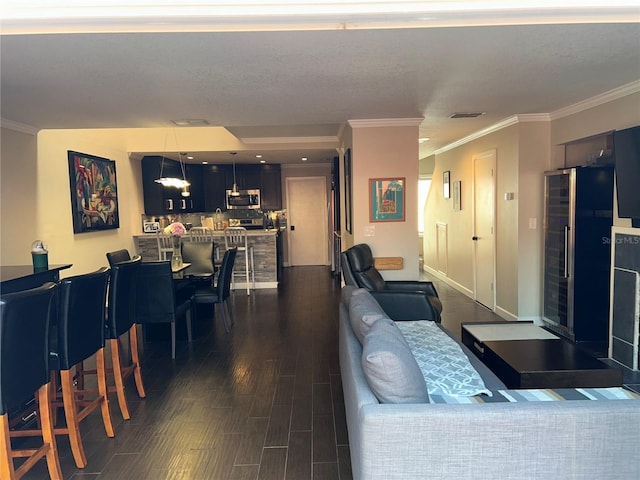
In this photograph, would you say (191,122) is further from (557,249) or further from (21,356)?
(557,249)

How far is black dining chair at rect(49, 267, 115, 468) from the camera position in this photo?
7.38 feet

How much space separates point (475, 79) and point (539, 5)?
1138 mm

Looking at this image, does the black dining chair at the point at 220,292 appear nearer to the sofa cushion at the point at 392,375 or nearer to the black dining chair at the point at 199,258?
the black dining chair at the point at 199,258

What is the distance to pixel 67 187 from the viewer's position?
4.98 meters

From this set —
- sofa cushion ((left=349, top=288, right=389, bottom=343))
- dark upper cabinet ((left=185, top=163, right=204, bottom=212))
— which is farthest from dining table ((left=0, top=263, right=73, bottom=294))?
dark upper cabinet ((left=185, top=163, right=204, bottom=212))

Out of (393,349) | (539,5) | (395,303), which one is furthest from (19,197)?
(539,5)

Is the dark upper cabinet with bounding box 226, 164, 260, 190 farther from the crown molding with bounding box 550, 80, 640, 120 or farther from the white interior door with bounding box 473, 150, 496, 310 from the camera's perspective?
the crown molding with bounding box 550, 80, 640, 120

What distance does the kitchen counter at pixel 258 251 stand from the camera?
6.80 metres

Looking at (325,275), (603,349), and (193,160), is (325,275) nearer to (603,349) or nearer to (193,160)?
(193,160)

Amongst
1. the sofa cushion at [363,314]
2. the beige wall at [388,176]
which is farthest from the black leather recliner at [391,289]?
the sofa cushion at [363,314]

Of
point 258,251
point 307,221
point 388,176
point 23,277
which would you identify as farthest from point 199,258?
point 307,221

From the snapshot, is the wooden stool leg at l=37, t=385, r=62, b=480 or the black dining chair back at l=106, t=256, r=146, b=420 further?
the black dining chair back at l=106, t=256, r=146, b=420

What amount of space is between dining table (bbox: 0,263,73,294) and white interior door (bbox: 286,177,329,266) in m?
6.66

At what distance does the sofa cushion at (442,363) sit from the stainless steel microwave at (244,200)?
6.53 metres
